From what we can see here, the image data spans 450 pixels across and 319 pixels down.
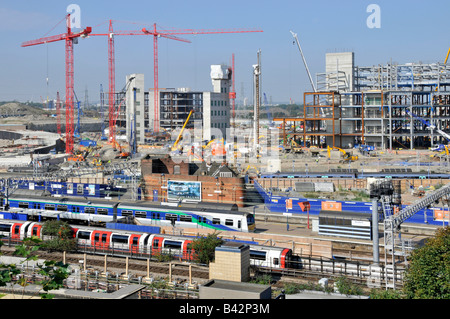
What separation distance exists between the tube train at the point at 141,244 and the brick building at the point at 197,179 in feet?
28.9

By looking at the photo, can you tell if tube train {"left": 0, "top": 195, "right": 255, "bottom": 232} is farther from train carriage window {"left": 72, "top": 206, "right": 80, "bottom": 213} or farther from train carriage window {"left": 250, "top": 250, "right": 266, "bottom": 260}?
train carriage window {"left": 250, "top": 250, "right": 266, "bottom": 260}

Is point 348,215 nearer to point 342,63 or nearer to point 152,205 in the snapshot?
point 152,205

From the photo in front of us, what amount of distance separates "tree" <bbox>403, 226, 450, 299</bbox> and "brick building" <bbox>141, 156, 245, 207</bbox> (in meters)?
15.9

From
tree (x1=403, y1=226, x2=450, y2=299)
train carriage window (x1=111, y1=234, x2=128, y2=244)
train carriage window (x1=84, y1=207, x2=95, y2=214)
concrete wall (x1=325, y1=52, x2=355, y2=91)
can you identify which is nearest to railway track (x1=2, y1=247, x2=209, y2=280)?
train carriage window (x1=111, y1=234, x2=128, y2=244)

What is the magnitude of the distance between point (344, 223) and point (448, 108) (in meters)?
43.7

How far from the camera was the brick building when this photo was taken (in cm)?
3006

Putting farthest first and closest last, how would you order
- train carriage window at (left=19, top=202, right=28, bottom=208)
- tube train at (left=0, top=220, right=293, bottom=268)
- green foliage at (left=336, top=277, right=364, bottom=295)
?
train carriage window at (left=19, top=202, right=28, bottom=208) → tube train at (left=0, top=220, right=293, bottom=268) → green foliage at (left=336, top=277, right=364, bottom=295)

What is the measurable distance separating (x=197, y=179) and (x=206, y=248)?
11822 mm

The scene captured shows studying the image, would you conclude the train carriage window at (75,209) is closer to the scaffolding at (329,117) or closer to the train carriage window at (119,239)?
the train carriage window at (119,239)

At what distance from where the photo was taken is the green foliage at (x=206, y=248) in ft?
62.6

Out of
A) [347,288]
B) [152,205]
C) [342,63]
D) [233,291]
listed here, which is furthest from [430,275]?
[342,63]
